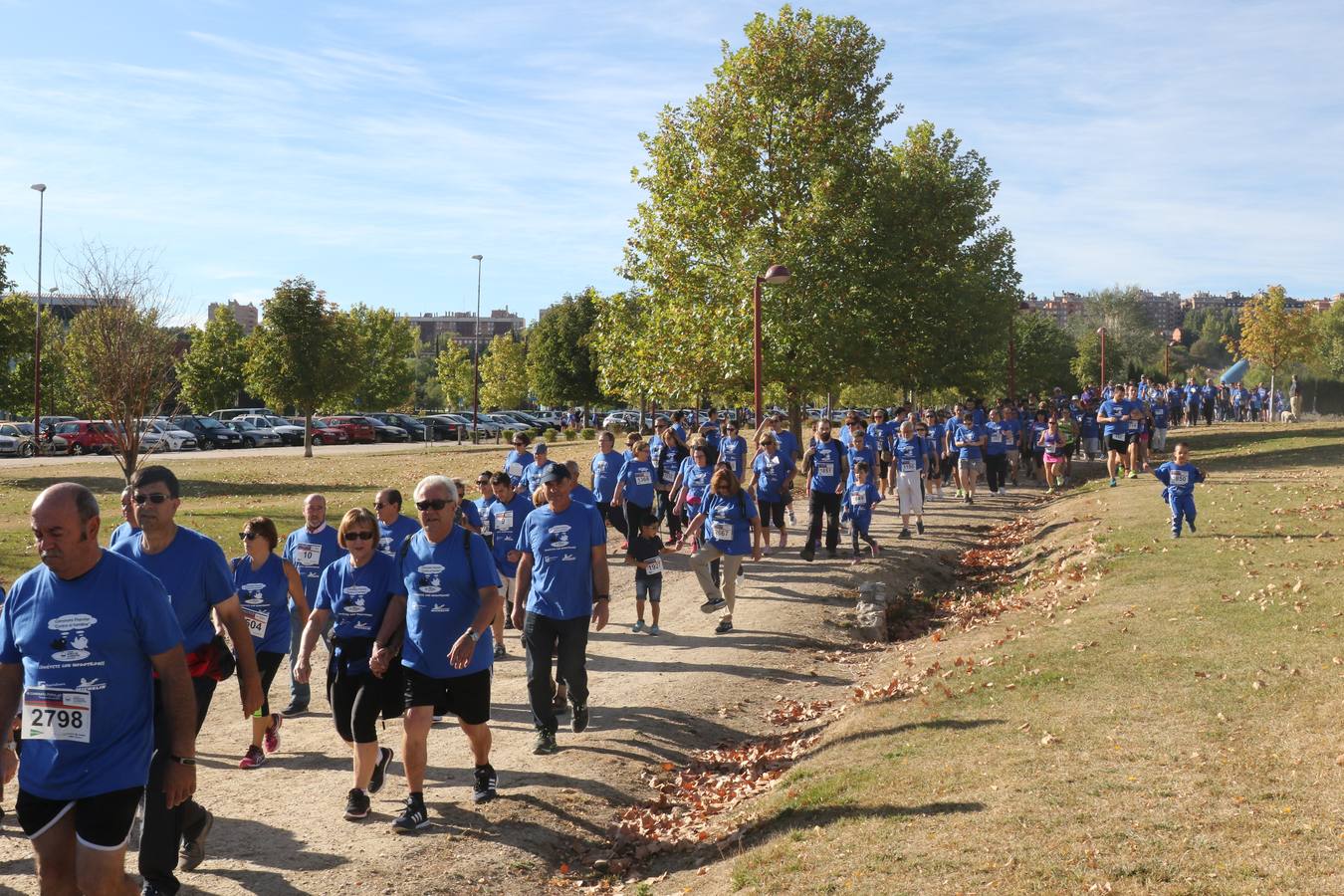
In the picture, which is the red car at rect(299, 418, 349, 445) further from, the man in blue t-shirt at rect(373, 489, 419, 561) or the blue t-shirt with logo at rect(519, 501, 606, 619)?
the blue t-shirt with logo at rect(519, 501, 606, 619)

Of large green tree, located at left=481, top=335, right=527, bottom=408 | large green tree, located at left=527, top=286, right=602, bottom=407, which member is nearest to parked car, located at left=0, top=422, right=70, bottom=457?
large green tree, located at left=527, top=286, right=602, bottom=407

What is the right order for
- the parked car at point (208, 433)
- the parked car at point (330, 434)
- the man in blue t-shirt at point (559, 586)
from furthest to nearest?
the parked car at point (330, 434)
the parked car at point (208, 433)
the man in blue t-shirt at point (559, 586)

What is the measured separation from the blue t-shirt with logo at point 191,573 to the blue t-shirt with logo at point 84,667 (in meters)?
1.34

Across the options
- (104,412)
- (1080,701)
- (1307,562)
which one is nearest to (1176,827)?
(1080,701)

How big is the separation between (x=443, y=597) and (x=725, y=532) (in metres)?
6.33

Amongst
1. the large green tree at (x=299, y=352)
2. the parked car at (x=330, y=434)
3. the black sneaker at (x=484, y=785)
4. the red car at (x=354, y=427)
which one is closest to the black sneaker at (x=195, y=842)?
the black sneaker at (x=484, y=785)

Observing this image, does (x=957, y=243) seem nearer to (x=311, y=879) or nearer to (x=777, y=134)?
(x=777, y=134)

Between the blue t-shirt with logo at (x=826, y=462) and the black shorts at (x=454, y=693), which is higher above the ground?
the blue t-shirt with logo at (x=826, y=462)

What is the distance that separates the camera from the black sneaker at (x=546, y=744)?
8711mm

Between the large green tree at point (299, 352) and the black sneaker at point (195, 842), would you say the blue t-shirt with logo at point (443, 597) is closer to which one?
the black sneaker at point (195, 842)

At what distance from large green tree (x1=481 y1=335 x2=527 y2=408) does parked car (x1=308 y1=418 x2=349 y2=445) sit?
90.1 ft

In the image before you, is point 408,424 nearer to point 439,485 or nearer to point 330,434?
point 330,434

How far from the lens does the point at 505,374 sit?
8919 cm

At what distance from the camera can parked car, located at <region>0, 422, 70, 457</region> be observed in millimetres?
48397
